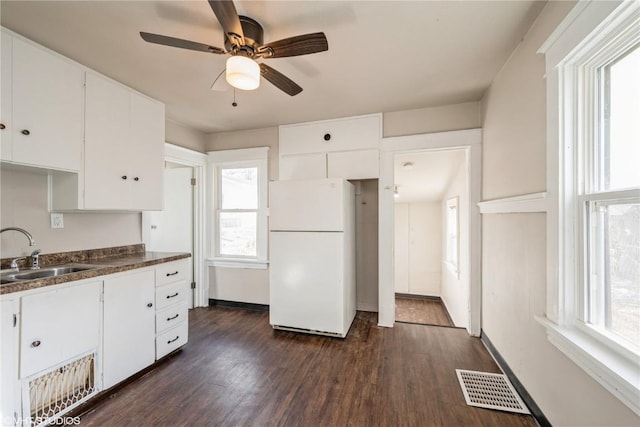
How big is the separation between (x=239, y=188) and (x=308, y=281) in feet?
5.72

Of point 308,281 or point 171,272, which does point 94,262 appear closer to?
point 171,272

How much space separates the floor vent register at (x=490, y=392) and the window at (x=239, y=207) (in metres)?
2.49

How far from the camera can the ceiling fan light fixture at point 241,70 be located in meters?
1.50

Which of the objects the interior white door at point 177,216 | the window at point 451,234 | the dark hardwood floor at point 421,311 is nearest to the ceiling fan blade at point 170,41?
the interior white door at point 177,216

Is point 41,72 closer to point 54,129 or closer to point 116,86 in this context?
point 54,129

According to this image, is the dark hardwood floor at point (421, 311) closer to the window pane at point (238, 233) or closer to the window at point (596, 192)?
the window pane at point (238, 233)

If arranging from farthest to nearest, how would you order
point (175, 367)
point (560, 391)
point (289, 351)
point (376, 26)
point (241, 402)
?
point (289, 351) → point (175, 367) → point (241, 402) → point (376, 26) → point (560, 391)

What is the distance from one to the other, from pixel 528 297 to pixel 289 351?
6.42 ft

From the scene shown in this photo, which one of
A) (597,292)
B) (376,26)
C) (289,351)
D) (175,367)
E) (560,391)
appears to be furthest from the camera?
(289,351)

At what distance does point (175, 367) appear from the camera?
221 centimetres

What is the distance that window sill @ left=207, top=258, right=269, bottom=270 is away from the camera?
11.6ft

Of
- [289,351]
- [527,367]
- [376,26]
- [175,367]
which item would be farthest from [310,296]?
[376,26]

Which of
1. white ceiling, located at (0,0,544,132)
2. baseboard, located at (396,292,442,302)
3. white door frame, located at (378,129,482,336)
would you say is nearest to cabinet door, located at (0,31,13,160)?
white ceiling, located at (0,0,544,132)

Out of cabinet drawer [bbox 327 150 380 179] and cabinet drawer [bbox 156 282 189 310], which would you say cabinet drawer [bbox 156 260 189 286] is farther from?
cabinet drawer [bbox 327 150 380 179]
